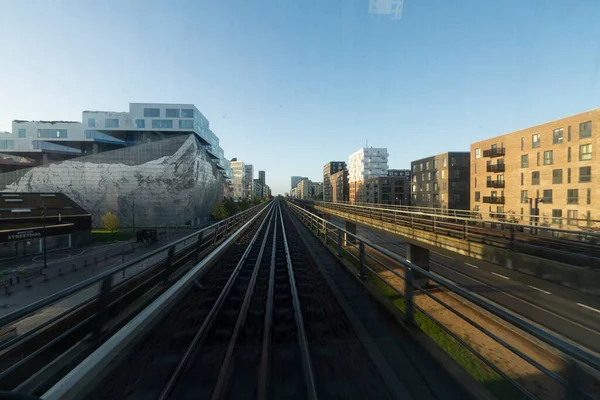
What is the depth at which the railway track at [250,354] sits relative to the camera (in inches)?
86.8

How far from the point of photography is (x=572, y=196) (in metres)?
23.3

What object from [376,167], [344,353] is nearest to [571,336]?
[344,353]

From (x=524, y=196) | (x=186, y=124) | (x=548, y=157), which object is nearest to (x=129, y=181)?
A: (x=186, y=124)

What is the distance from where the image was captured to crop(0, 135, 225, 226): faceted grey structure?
144 ft

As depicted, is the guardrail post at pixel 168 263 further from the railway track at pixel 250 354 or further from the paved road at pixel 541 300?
the paved road at pixel 541 300

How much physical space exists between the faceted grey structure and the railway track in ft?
155

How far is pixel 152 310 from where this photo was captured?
3.34 metres

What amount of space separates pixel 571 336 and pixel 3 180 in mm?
73338

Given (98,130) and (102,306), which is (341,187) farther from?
(102,306)

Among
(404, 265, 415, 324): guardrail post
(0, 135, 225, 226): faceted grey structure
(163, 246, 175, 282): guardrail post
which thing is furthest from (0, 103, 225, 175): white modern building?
(404, 265, 415, 324): guardrail post

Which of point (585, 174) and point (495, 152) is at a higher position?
point (495, 152)

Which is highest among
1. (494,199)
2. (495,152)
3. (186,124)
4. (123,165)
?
(186,124)

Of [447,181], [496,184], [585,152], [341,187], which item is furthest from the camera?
[341,187]

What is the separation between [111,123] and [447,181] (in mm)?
70292
